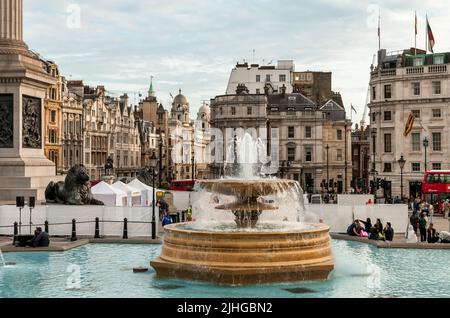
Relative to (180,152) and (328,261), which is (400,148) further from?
(180,152)

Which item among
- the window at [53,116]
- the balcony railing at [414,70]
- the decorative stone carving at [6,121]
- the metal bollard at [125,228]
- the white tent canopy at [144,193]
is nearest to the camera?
the metal bollard at [125,228]

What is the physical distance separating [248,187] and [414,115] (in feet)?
161

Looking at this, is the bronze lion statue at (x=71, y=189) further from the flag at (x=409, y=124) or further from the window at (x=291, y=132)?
the window at (x=291, y=132)

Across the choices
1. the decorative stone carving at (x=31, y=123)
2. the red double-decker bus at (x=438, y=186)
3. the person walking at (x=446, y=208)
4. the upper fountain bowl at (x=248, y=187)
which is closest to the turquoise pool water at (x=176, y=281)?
the upper fountain bowl at (x=248, y=187)

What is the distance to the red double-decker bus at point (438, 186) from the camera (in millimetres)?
43375

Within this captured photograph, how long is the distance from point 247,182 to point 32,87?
1734 centimetres

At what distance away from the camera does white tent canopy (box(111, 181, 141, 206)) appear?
3675cm

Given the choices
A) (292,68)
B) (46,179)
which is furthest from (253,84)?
(46,179)

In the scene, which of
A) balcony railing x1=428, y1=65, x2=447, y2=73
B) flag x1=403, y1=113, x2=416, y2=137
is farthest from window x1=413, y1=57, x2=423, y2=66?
A: flag x1=403, y1=113, x2=416, y2=137

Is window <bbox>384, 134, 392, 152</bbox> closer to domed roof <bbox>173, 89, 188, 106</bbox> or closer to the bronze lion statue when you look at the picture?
the bronze lion statue

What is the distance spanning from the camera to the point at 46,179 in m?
32.6

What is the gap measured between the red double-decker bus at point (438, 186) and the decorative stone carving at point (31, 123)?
24.7m

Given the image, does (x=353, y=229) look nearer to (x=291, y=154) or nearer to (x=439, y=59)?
(x=439, y=59)

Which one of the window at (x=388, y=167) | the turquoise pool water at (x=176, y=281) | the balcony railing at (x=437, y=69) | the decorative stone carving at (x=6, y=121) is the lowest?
the turquoise pool water at (x=176, y=281)
